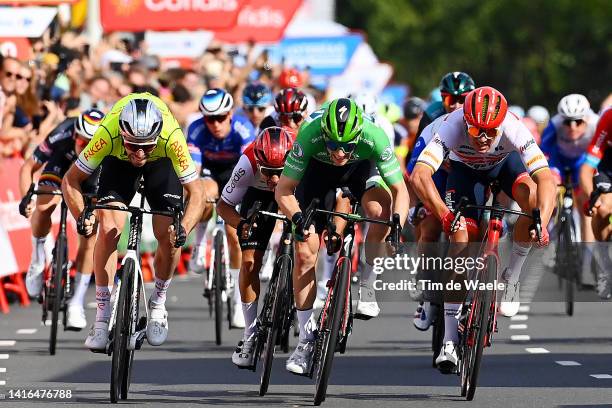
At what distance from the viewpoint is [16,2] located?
19.9 metres

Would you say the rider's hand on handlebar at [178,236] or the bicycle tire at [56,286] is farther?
the bicycle tire at [56,286]

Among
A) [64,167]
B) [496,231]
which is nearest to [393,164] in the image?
[496,231]

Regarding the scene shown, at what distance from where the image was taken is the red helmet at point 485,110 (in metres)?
11.2

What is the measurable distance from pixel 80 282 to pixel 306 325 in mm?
3543

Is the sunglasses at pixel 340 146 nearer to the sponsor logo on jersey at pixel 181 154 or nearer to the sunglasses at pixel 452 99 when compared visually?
the sponsor logo on jersey at pixel 181 154

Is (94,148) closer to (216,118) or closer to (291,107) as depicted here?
(291,107)

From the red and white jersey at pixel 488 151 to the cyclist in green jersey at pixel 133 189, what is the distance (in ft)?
4.98

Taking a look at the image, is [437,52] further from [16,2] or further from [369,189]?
[369,189]

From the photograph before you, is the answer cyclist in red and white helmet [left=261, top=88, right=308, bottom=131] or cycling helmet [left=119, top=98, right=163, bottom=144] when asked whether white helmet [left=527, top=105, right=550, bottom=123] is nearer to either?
cyclist in red and white helmet [left=261, top=88, right=308, bottom=131]

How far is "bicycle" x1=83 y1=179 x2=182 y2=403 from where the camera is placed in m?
10.9

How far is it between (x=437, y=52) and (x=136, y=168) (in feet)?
228

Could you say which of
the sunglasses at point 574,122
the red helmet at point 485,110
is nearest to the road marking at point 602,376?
the red helmet at point 485,110

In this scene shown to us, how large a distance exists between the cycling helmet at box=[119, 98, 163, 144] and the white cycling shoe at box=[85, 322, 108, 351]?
4.31ft

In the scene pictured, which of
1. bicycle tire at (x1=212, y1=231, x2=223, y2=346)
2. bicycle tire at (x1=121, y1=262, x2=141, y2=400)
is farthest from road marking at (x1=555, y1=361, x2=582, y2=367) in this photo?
bicycle tire at (x1=121, y1=262, x2=141, y2=400)
